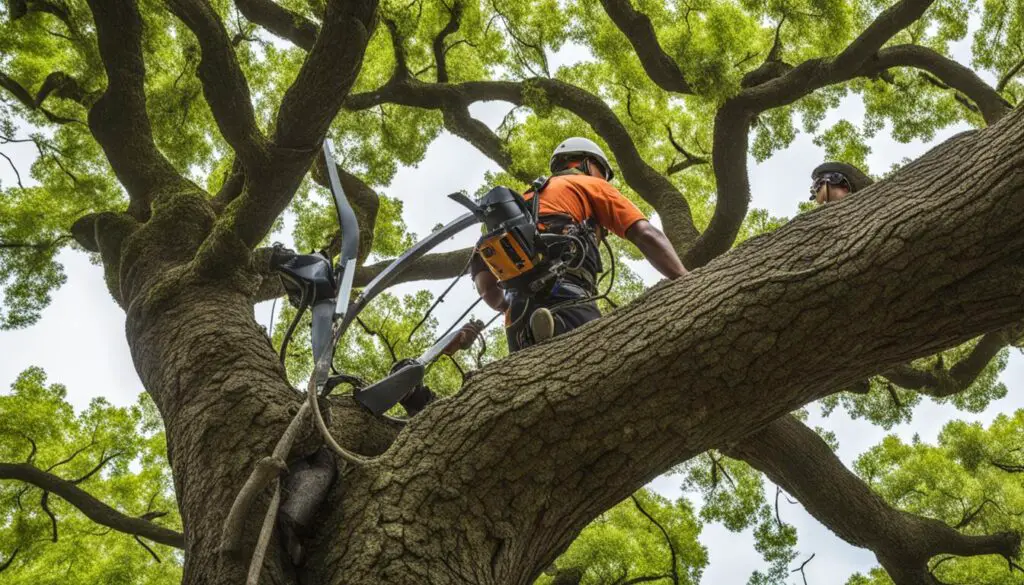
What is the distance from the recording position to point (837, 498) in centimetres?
453

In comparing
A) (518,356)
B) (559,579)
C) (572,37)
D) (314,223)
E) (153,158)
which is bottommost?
(518,356)

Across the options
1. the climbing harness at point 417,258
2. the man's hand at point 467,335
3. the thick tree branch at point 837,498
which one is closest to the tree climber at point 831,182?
the thick tree branch at point 837,498

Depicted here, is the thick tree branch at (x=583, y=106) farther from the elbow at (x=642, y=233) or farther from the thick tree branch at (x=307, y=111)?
the thick tree branch at (x=307, y=111)

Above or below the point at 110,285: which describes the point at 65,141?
above

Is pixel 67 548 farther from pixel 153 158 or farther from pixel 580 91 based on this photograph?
pixel 580 91

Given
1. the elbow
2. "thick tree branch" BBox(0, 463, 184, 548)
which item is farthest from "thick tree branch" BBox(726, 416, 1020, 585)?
"thick tree branch" BBox(0, 463, 184, 548)

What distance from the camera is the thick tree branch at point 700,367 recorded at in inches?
94.3

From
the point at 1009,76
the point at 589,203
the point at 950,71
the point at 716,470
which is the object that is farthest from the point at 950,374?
the point at 589,203

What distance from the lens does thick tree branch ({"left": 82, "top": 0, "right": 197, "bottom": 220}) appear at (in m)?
5.11

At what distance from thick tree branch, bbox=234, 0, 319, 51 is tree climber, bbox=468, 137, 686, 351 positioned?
434 centimetres

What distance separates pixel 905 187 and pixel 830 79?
14.5 ft

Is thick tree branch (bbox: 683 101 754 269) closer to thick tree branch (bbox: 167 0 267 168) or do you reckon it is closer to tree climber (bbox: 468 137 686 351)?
tree climber (bbox: 468 137 686 351)

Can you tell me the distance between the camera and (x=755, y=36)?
8328 millimetres

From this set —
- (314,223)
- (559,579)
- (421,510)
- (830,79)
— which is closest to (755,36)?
(830,79)
